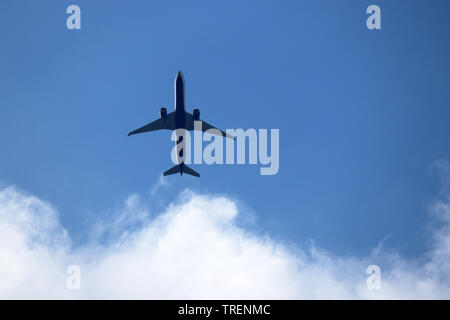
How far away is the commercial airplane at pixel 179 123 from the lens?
244 feet

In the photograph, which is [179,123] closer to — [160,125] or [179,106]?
[179,106]

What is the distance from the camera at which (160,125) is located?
3361 inches

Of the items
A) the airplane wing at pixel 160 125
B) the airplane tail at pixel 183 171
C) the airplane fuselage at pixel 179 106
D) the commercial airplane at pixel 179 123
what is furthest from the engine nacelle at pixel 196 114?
the airplane tail at pixel 183 171

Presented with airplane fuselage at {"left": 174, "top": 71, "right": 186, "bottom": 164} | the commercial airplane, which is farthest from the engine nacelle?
airplane fuselage at {"left": 174, "top": 71, "right": 186, "bottom": 164}

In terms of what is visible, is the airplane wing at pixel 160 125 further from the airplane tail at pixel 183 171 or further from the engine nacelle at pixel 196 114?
the airplane tail at pixel 183 171

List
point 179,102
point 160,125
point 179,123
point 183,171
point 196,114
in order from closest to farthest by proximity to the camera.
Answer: point 179,102, point 179,123, point 196,114, point 160,125, point 183,171

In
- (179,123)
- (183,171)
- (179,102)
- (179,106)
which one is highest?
(179,102)

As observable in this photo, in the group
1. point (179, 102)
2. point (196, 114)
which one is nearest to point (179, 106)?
point (179, 102)

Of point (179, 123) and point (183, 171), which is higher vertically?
point (179, 123)

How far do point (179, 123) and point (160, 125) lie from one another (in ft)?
30.3

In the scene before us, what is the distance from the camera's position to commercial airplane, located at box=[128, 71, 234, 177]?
244 ft

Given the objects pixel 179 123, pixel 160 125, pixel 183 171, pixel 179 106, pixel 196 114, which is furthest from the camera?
pixel 183 171
